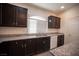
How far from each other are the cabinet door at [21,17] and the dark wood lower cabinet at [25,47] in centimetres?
31

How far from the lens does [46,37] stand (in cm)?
198

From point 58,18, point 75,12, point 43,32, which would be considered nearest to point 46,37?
point 43,32

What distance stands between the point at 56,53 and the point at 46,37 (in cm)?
35

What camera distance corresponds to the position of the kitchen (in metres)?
1.77

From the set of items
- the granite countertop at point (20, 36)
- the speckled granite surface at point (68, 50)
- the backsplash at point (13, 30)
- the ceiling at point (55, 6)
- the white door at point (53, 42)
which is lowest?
the speckled granite surface at point (68, 50)

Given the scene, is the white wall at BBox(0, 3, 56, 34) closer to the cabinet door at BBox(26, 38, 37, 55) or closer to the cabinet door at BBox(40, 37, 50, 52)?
the cabinet door at BBox(26, 38, 37, 55)

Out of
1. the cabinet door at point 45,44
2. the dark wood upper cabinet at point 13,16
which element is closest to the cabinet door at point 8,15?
the dark wood upper cabinet at point 13,16

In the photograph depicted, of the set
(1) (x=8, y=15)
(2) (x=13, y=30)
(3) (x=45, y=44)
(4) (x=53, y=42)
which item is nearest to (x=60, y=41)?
(4) (x=53, y=42)

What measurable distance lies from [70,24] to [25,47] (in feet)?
3.16

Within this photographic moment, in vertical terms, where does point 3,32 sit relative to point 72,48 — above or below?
above

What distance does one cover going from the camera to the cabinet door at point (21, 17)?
1.84m

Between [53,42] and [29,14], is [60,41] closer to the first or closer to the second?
[53,42]

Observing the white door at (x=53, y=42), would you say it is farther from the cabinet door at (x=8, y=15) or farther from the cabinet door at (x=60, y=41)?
the cabinet door at (x=8, y=15)

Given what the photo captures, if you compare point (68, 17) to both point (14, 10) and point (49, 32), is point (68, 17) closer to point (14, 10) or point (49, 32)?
point (49, 32)
